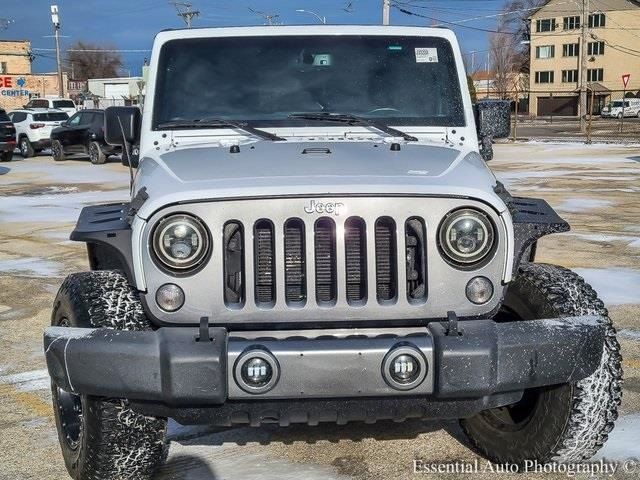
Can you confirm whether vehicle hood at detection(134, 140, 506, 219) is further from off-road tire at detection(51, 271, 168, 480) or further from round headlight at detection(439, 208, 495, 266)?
off-road tire at detection(51, 271, 168, 480)

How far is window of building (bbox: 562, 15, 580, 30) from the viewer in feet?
254

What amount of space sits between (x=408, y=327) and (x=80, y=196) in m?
13.5

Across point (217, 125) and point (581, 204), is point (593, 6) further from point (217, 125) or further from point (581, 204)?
point (217, 125)

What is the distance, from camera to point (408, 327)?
134 inches

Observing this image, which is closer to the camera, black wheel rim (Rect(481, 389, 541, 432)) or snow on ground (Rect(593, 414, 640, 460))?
black wheel rim (Rect(481, 389, 541, 432))

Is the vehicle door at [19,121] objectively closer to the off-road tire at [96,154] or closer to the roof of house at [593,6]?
the off-road tire at [96,154]

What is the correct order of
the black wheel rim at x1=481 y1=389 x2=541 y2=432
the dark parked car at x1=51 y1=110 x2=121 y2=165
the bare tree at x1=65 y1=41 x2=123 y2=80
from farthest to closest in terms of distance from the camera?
the bare tree at x1=65 y1=41 x2=123 y2=80
the dark parked car at x1=51 y1=110 x2=121 y2=165
the black wheel rim at x1=481 y1=389 x2=541 y2=432

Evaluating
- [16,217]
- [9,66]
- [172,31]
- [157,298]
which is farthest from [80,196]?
[9,66]

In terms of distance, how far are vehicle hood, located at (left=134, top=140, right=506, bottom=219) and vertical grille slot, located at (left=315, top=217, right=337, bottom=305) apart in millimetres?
134

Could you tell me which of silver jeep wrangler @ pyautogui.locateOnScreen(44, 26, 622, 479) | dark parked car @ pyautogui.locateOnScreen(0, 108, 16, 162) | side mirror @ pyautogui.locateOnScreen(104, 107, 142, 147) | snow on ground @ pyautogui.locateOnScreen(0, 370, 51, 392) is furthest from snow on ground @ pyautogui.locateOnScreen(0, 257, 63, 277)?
dark parked car @ pyautogui.locateOnScreen(0, 108, 16, 162)

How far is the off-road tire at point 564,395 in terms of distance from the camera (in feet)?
12.0

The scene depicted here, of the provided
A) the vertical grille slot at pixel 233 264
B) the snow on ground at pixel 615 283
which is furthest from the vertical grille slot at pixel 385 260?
the snow on ground at pixel 615 283

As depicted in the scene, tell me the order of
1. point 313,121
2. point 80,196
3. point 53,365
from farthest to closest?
1. point 80,196
2. point 313,121
3. point 53,365

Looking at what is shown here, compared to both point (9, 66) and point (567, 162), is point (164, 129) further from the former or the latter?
point (9, 66)
